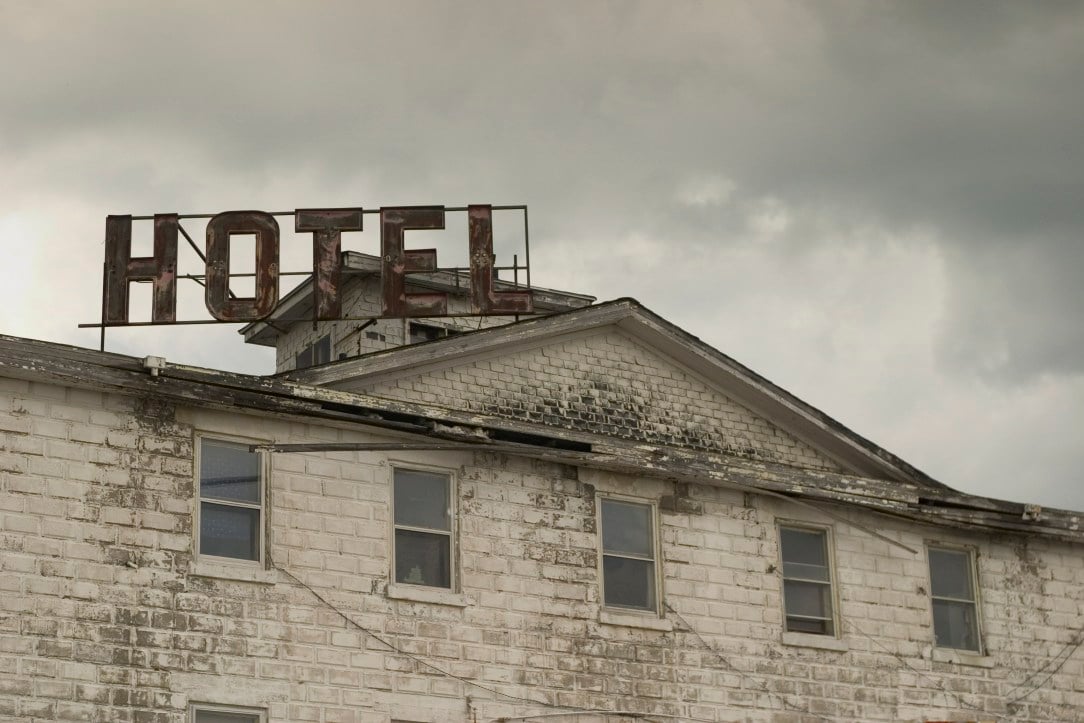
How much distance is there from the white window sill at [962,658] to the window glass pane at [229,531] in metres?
11.4

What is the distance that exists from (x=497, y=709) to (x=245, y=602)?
3866mm

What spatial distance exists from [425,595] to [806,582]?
22.1ft

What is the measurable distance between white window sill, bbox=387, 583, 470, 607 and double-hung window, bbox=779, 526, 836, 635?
570 centimetres

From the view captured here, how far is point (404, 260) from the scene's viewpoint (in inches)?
1204

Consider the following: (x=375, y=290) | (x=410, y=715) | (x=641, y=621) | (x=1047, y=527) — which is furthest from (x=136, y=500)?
(x=1047, y=527)

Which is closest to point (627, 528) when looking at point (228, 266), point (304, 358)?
point (228, 266)

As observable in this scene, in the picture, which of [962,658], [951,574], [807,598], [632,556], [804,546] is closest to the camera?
[632,556]

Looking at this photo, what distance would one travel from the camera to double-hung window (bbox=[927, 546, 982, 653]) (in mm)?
30594

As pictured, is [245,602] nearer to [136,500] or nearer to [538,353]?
[136,500]

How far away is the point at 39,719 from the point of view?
73.7 ft

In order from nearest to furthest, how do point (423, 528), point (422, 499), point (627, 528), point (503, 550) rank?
1. point (423, 528)
2. point (422, 499)
3. point (503, 550)
4. point (627, 528)

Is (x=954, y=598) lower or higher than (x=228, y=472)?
lower

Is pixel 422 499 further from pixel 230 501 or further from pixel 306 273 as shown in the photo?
pixel 306 273

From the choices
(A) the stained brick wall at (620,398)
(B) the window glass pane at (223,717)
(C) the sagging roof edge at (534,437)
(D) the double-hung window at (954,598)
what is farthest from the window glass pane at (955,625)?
(B) the window glass pane at (223,717)
